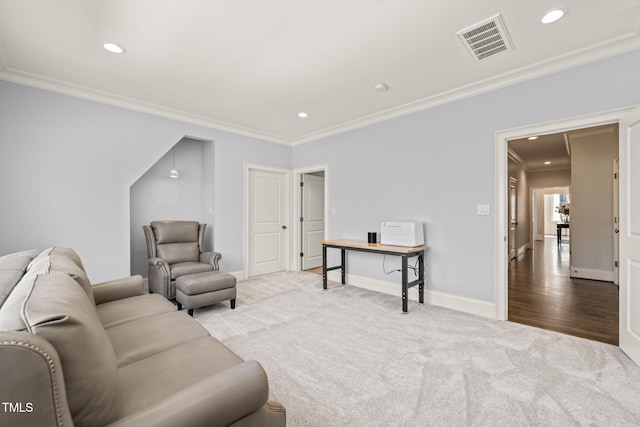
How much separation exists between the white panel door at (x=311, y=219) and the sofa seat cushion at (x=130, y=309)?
358cm

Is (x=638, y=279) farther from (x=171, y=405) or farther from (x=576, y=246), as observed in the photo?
(x=576, y=246)

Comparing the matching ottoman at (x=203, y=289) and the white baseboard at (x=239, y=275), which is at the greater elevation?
the matching ottoman at (x=203, y=289)

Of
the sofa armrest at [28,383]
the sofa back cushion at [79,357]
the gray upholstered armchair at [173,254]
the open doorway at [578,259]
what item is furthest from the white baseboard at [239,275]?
the sofa armrest at [28,383]

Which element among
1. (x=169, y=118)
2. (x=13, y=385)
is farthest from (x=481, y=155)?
(x=169, y=118)

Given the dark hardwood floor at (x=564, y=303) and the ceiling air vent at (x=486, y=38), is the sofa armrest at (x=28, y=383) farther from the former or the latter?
the dark hardwood floor at (x=564, y=303)

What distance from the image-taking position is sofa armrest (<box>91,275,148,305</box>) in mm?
2158

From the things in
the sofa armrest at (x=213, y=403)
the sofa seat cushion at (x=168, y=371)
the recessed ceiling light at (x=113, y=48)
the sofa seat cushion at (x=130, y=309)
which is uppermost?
the recessed ceiling light at (x=113, y=48)

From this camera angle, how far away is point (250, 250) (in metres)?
5.02

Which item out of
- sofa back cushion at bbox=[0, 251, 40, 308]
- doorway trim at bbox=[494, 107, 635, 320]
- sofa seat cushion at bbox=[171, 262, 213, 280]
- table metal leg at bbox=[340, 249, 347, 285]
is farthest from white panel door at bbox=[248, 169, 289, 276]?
doorway trim at bbox=[494, 107, 635, 320]

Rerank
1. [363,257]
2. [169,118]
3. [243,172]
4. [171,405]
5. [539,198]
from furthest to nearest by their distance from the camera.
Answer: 1. [539,198]
2. [243,172]
3. [363,257]
4. [169,118]
5. [171,405]

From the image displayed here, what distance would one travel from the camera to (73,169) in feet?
10.8

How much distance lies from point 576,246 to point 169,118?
6.88 meters

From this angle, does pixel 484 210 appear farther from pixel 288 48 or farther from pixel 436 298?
pixel 288 48

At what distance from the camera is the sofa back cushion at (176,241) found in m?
3.87
